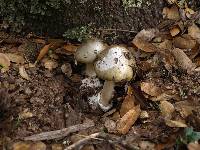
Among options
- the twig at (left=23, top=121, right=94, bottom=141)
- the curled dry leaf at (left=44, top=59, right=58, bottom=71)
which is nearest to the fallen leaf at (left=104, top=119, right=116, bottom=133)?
the twig at (left=23, top=121, right=94, bottom=141)

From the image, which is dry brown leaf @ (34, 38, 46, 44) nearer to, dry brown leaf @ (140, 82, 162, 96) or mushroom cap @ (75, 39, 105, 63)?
mushroom cap @ (75, 39, 105, 63)

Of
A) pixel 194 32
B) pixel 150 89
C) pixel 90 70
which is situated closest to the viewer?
pixel 150 89

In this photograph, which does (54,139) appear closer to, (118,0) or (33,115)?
(33,115)

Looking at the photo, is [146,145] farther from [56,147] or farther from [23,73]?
[23,73]

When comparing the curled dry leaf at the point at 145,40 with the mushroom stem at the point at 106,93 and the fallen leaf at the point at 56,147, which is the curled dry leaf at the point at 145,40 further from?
the fallen leaf at the point at 56,147

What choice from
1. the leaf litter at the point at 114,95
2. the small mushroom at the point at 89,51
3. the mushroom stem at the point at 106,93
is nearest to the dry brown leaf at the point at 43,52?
the leaf litter at the point at 114,95

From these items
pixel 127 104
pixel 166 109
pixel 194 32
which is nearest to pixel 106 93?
pixel 127 104

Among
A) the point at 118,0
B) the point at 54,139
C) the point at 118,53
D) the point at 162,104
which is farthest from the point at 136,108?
the point at 118,0
